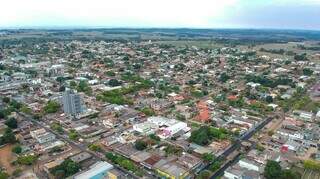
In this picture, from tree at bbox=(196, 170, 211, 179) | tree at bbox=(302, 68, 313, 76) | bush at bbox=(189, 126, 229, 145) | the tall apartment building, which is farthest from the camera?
tree at bbox=(302, 68, 313, 76)

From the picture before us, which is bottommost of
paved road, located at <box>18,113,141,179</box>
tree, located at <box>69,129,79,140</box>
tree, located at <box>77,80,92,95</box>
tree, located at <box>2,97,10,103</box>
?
Answer: paved road, located at <box>18,113,141,179</box>

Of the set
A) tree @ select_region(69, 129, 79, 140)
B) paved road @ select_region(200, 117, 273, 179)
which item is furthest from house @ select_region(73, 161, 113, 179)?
paved road @ select_region(200, 117, 273, 179)

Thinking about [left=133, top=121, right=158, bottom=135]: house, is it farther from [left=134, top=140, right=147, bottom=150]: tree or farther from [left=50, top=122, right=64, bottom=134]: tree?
[left=50, top=122, right=64, bottom=134]: tree

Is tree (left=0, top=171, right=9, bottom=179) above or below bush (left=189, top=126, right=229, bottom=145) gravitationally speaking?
below

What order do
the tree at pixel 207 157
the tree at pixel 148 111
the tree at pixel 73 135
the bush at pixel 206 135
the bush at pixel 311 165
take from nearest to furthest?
the bush at pixel 311 165, the tree at pixel 207 157, the bush at pixel 206 135, the tree at pixel 73 135, the tree at pixel 148 111

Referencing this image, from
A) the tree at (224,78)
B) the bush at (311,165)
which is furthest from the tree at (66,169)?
the tree at (224,78)

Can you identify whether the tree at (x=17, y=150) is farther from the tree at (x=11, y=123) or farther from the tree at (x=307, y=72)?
the tree at (x=307, y=72)

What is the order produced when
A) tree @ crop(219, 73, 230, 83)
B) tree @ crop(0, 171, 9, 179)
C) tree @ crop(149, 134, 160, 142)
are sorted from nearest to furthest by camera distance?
tree @ crop(0, 171, 9, 179) < tree @ crop(149, 134, 160, 142) < tree @ crop(219, 73, 230, 83)

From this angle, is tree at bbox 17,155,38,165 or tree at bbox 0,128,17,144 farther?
tree at bbox 0,128,17,144
